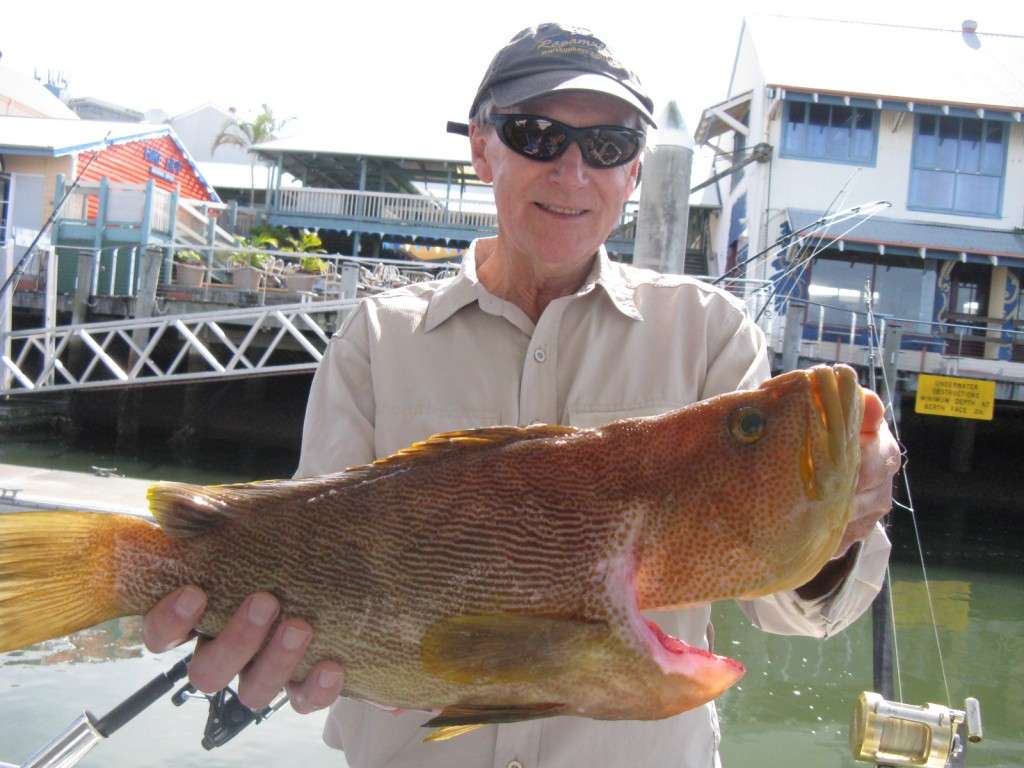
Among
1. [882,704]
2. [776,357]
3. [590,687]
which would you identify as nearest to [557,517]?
[590,687]

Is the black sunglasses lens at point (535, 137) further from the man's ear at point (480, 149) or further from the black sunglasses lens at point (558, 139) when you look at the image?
the man's ear at point (480, 149)

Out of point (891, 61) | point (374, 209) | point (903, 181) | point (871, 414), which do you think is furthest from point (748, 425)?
point (374, 209)

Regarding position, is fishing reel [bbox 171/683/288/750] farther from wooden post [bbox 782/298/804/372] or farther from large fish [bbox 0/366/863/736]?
wooden post [bbox 782/298/804/372]

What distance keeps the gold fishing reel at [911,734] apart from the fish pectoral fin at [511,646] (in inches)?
65.2

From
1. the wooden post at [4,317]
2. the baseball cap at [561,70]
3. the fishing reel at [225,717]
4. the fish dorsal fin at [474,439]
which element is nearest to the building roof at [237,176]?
the wooden post at [4,317]

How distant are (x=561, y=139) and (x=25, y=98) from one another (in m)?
39.2

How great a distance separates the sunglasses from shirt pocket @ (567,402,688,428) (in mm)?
541

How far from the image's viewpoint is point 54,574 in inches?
63.7

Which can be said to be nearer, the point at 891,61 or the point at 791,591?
the point at 791,591

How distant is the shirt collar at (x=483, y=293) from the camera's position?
218 centimetres

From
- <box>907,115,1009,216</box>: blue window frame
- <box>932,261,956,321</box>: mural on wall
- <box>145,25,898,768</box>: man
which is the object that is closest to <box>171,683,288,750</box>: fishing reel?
<box>145,25,898,768</box>: man

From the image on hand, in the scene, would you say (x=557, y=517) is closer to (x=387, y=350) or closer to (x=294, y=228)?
(x=387, y=350)

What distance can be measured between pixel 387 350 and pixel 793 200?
20.5 m

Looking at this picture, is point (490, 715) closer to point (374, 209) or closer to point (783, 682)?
point (783, 682)
